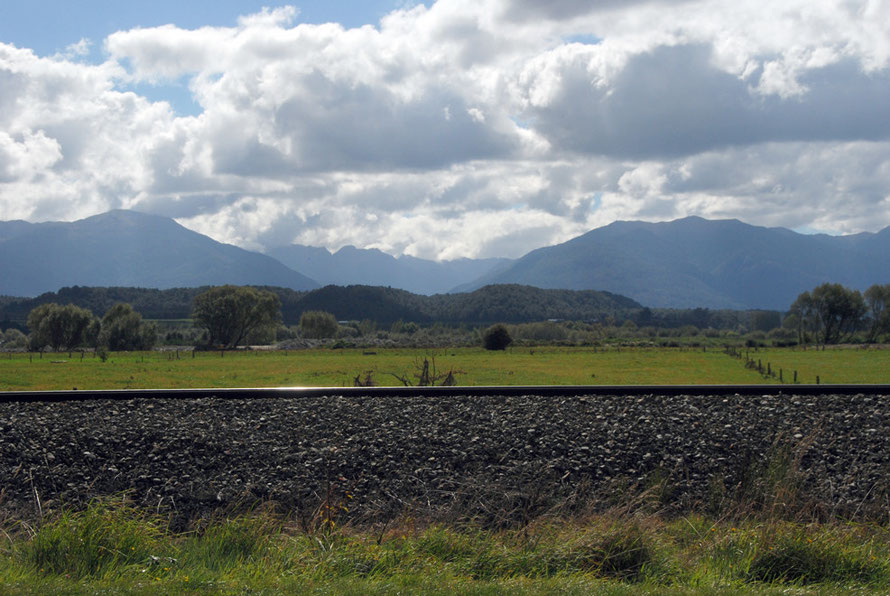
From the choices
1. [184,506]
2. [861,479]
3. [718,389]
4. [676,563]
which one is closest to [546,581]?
[676,563]

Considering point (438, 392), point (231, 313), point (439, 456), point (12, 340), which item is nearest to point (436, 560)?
point (439, 456)

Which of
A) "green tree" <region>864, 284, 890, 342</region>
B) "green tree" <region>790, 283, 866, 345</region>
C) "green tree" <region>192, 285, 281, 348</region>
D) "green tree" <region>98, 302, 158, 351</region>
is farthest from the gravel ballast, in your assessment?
"green tree" <region>864, 284, 890, 342</region>

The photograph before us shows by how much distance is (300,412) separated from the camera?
13742 mm

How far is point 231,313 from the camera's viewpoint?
12925cm

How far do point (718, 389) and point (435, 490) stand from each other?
7.17m

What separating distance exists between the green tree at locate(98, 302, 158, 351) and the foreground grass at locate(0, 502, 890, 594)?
117 m

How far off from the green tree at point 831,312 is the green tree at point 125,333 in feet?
380

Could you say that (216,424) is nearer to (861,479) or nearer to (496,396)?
(496,396)

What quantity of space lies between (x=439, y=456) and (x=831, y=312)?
151354 mm

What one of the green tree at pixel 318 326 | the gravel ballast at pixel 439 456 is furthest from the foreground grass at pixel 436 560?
the green tree at pixel 318 326

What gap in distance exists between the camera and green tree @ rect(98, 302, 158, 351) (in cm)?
11994

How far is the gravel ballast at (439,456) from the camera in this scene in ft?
35.3

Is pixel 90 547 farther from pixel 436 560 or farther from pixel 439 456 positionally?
pixel 439 456

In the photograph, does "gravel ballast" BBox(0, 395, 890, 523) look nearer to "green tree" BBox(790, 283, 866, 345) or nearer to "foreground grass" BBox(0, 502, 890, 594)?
"foreground grass" BBox(0, 502, 890, 594)
